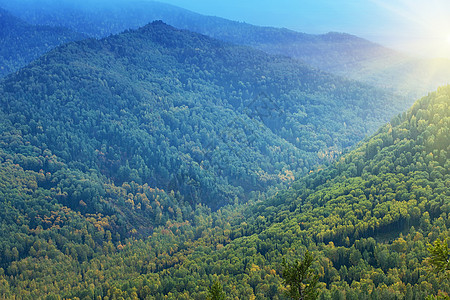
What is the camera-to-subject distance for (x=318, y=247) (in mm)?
150125

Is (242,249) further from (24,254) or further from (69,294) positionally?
(24,254)

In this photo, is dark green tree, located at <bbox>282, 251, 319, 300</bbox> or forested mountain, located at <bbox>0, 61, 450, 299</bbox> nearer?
dark green tree, located at <bbox>282, 251, 319, 300</bbox>

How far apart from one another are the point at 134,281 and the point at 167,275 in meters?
11.1

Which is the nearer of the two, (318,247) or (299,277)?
(299,277)

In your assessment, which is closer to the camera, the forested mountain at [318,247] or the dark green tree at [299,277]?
the dark green tree at [299,277]

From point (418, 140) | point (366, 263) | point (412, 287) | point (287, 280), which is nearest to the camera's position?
point (287, 280)

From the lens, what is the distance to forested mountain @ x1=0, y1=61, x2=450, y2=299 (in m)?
131

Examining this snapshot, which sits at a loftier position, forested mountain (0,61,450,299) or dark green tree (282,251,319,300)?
dark green tree (282,251,319,300)

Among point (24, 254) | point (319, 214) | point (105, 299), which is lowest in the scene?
point (24, 254)

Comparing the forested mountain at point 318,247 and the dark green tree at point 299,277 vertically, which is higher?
the dark green tree at point 299,277

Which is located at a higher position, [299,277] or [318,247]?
[299,277]

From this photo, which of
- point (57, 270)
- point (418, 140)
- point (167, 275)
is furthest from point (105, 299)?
point (418, 140)

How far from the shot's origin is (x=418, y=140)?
182m

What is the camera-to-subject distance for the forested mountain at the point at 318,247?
131 m
